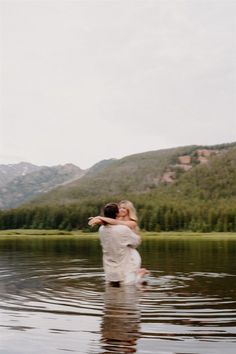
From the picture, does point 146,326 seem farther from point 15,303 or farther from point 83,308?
point 15,303

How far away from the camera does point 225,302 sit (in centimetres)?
1823

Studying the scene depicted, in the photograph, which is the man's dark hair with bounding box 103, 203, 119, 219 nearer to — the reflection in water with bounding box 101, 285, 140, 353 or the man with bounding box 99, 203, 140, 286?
the man with bounding box 99, 203, 140, 286

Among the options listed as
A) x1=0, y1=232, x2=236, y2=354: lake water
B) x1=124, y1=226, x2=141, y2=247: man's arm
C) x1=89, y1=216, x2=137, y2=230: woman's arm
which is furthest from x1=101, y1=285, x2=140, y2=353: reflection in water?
x1=89, y1=216, x2=137, y2=230: woman's arm

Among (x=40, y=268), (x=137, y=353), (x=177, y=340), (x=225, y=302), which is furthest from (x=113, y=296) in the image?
(x=40, y=268)

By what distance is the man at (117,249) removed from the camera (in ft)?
66.9

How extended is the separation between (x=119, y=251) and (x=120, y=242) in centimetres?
31

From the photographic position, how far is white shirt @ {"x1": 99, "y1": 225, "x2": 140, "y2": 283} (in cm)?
2039

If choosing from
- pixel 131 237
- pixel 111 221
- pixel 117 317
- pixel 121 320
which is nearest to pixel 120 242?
pixel 131 237

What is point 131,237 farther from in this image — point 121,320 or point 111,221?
point 121,320

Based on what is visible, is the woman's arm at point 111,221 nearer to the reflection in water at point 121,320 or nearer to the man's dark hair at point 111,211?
the man's dark hair at point 111,211

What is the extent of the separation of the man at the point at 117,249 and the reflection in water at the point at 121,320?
455mm

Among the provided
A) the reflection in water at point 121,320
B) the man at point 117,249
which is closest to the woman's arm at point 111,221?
the man at point 117,249

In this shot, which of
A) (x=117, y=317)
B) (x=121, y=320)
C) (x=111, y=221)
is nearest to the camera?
(x=121, y=320)

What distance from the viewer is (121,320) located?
14.9 m
